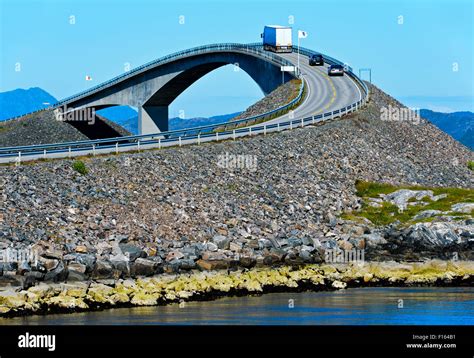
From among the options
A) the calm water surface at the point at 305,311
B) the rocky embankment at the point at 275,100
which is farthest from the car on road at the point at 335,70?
the calm water surface at the point at 305,311

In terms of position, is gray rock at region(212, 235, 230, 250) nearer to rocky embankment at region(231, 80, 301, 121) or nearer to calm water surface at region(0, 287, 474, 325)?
calm water surface at region(0, 287, 474, 325)

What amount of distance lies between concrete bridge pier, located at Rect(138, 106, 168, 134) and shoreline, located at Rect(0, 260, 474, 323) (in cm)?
7429

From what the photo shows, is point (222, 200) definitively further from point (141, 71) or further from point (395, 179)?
point (141, 71)

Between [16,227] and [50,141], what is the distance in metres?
74.9

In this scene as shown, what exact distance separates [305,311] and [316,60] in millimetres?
65994

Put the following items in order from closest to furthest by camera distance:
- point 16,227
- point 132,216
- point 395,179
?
1. point 16,227
2. point 132,216
3. point 395,179

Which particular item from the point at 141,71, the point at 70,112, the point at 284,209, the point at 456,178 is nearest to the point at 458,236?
the point at 284,209

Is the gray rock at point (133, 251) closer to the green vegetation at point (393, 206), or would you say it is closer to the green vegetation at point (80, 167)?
the green vegetation at point (80, 167)

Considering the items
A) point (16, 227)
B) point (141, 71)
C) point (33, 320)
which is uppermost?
point (141, 71)

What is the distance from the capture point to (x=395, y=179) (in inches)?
2756

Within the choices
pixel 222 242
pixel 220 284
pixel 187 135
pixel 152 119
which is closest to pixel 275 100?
pixel 187 135

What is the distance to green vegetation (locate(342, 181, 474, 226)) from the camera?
59750mm

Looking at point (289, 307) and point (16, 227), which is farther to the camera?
point (16, 227)
